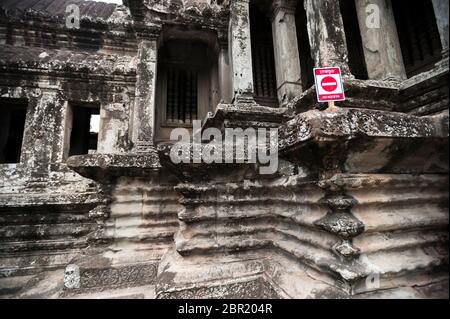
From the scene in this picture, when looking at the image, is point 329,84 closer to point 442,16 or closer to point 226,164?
point 226,164

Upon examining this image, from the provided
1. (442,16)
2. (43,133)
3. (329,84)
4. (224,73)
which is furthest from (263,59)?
(43,133)

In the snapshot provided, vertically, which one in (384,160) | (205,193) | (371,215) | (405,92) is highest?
(405,92)

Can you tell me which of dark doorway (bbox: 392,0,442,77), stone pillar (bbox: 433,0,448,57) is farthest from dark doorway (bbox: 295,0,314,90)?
stone pillar (bbox: 433,0,448,57)

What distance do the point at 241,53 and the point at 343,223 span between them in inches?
155

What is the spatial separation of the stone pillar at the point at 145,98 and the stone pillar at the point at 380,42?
13.9ft

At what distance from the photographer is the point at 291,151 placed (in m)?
1.81

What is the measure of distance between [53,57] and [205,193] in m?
6.45

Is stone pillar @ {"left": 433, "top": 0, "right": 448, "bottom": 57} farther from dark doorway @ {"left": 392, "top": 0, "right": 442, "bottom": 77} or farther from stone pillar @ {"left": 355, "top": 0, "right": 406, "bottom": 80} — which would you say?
dark doorway @ {"left": 392, "top": 0, "right": 442, "bottom": 77}

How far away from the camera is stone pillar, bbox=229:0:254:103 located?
14.4 ft

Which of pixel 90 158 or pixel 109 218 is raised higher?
pixel 90 158

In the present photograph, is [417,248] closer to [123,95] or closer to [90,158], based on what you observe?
[90,158]

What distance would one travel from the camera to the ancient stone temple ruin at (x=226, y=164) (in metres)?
1.61

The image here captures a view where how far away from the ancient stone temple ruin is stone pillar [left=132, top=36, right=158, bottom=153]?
1.7 inches
